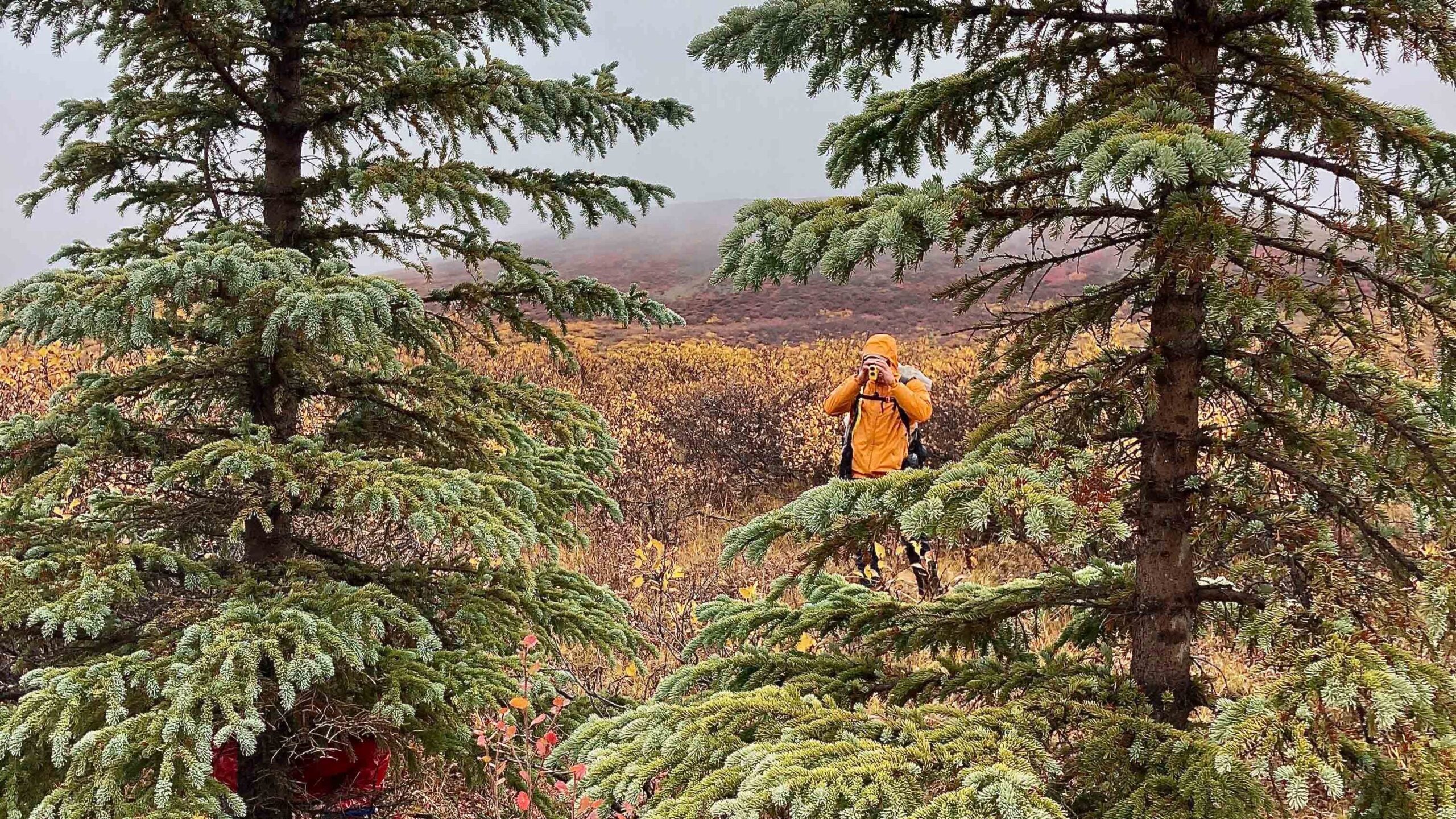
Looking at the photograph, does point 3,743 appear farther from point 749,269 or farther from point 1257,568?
point 1257,568

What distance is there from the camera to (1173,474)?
7.57 ft

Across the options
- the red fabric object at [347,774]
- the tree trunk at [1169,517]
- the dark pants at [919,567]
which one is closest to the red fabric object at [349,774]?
the red fabric object at [347,774]

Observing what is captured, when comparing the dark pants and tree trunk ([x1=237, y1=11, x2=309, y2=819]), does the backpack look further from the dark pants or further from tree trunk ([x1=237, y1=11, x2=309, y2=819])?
tree trunk ([x1=237, y1=11, x2=309, y2=819])

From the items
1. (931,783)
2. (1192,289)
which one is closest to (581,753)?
(931,783)

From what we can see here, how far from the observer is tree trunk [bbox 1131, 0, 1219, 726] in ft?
7.29

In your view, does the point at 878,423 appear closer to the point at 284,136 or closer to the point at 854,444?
the point at 854,444

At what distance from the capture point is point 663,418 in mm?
10438

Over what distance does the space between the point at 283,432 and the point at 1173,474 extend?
3.06 m

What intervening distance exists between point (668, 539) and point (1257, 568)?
618 cm

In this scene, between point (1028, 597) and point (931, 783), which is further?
point (1028, 597)

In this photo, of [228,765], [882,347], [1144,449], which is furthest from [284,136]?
[882,347]

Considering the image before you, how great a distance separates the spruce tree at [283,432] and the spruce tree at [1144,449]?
3.70ft

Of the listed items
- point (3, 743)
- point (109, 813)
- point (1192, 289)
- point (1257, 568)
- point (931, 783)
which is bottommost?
point (109, 813)

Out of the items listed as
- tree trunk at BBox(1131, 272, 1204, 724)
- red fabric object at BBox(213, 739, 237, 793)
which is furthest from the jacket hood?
red fabric object at BBox(213, 739, 237, 793)
